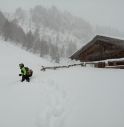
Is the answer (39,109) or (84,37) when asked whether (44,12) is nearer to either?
(84,37)

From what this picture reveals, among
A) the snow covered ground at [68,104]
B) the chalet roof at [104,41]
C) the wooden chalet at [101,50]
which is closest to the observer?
the snow covered ground at [68,104]

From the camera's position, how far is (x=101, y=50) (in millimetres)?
19219

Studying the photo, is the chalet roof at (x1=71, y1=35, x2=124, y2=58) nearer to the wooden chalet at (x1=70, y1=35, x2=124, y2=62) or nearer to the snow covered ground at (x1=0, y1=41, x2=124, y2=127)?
the wooden chalet at (x1=70, y1=35, x2=124, y2=62)

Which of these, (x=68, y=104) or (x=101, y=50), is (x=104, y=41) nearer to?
(x=101, y=50)

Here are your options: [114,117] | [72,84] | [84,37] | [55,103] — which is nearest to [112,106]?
[114,117]

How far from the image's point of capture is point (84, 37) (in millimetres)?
155375

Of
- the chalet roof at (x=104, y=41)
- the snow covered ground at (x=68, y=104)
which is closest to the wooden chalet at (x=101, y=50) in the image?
the chalet roof at (x=104, y=41)

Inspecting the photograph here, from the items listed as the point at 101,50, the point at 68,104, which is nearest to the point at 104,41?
the point at 101,50

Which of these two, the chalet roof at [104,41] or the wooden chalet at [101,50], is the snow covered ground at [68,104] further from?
the wooden chalet at [101,50]

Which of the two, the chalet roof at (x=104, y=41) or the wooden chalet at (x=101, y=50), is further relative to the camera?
the wooden chalet at (x=101, y=50)

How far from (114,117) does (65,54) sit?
99811mm

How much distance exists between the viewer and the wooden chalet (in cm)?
1648

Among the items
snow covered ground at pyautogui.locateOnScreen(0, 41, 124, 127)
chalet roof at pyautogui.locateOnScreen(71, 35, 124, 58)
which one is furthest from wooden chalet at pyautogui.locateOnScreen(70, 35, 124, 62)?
snow covered ground at pyautogui.locateOnScreen(0, 41, 124, 127)

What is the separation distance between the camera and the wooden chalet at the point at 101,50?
649 inches
